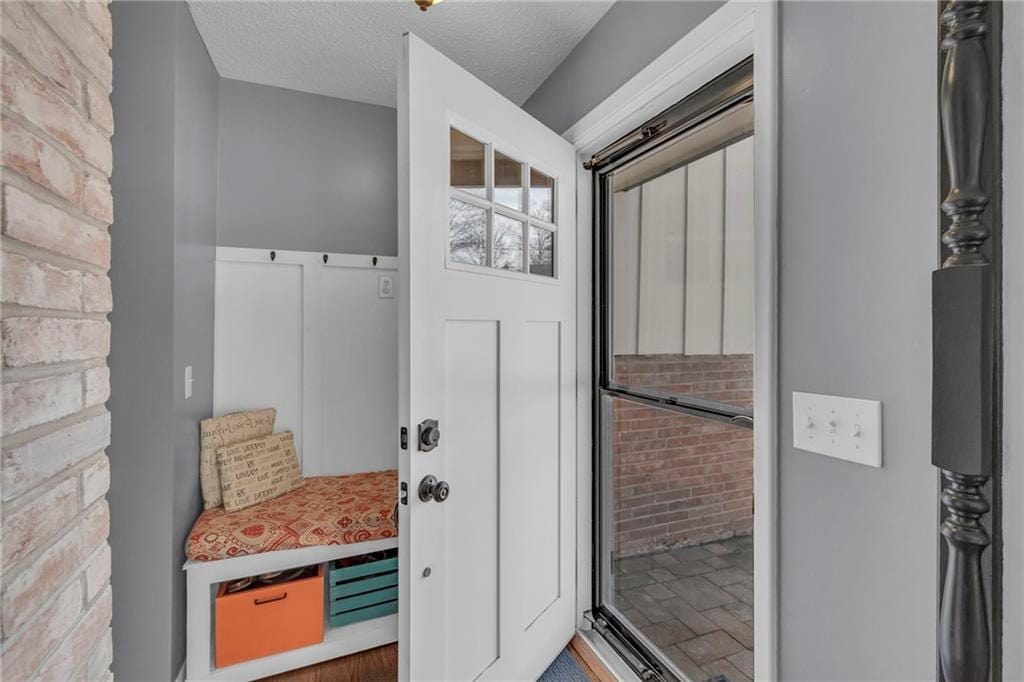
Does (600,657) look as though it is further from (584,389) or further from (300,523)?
(300,523)

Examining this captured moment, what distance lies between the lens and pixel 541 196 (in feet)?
5.66

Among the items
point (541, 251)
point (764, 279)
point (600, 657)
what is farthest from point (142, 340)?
point (600, 657)

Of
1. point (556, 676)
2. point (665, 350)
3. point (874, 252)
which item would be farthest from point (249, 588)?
point (874, 252)

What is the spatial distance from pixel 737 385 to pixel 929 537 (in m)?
0.63

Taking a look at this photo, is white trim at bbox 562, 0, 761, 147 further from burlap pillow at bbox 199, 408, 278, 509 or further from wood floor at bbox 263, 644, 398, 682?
wood floor at bbox 263, 644, 398, 682

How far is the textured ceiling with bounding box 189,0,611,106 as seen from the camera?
171 cm

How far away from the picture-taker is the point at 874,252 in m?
0.85

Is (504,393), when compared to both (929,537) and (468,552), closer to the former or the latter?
(468,552)

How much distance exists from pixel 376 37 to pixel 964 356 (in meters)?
2.13

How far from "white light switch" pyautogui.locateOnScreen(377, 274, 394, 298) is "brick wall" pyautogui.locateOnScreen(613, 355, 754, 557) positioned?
4.38 ft

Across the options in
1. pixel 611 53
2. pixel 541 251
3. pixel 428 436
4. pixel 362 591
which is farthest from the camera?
pixel 362 591

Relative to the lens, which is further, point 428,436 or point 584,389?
point 584,389

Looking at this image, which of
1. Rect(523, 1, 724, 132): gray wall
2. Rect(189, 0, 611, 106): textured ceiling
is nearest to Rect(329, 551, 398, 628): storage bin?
Rect(523, 1, 724, 132): gray wall

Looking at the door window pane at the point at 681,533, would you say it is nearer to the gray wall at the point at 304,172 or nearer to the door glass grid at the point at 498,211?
the door glass grid at the point at 498,211
